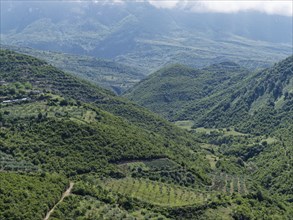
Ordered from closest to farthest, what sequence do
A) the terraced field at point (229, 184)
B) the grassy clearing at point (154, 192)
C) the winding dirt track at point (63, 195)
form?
the winding dirt track at point (63, 195)
the grassy clearing at point (154, 192)
the terraced field at point (229, 184)

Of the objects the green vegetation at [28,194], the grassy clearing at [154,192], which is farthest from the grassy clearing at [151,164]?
the green vegetation at [28,194]

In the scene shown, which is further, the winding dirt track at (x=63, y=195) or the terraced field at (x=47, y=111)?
the terraced field at (x=47, y=111)

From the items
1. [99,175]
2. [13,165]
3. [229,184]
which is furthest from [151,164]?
[13,165]

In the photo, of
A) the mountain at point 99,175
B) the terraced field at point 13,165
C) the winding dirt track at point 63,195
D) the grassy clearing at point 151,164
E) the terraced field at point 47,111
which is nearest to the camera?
the winding dirt track at point 63,195

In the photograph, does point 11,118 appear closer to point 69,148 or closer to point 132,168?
point 69,148

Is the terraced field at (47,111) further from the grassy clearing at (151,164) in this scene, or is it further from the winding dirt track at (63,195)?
the winding dirt track at (63,195)

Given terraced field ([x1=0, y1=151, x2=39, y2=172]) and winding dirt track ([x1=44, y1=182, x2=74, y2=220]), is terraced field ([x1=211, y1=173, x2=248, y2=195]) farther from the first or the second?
terraced field ([x1=0, y1=151, x2=39, y2=172])
